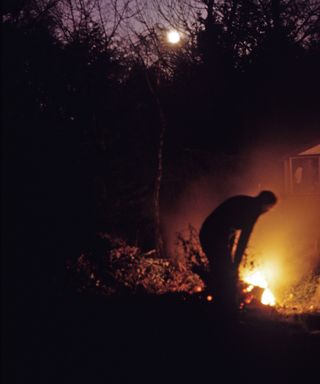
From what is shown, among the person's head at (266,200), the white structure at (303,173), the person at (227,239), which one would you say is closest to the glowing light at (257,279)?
the person at (227,239)

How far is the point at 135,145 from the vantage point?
14.6 m

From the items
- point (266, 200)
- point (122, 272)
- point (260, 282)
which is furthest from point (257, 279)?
point (266, 200)

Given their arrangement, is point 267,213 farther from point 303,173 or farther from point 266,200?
point 266,200

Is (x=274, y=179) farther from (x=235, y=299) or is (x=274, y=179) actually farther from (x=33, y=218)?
(x=235, y=299)

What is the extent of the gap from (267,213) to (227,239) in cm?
997

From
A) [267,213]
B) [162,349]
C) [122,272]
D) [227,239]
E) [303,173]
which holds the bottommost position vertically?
[162,349]

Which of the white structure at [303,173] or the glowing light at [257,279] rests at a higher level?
the white structure at [303,173]

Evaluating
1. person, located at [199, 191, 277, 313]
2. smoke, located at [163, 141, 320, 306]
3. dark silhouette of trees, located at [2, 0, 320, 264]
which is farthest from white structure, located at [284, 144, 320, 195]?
person, located at [199, 191, 277, 313]

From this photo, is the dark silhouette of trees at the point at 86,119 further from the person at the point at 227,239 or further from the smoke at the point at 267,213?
the person at the point at 227,239

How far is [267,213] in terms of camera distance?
15.6 m

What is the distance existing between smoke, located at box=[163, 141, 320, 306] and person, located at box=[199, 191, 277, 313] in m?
5.45

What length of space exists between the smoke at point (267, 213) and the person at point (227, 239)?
5449mm

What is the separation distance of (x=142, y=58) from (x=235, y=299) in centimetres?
970

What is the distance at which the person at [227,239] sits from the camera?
5.84 metres
